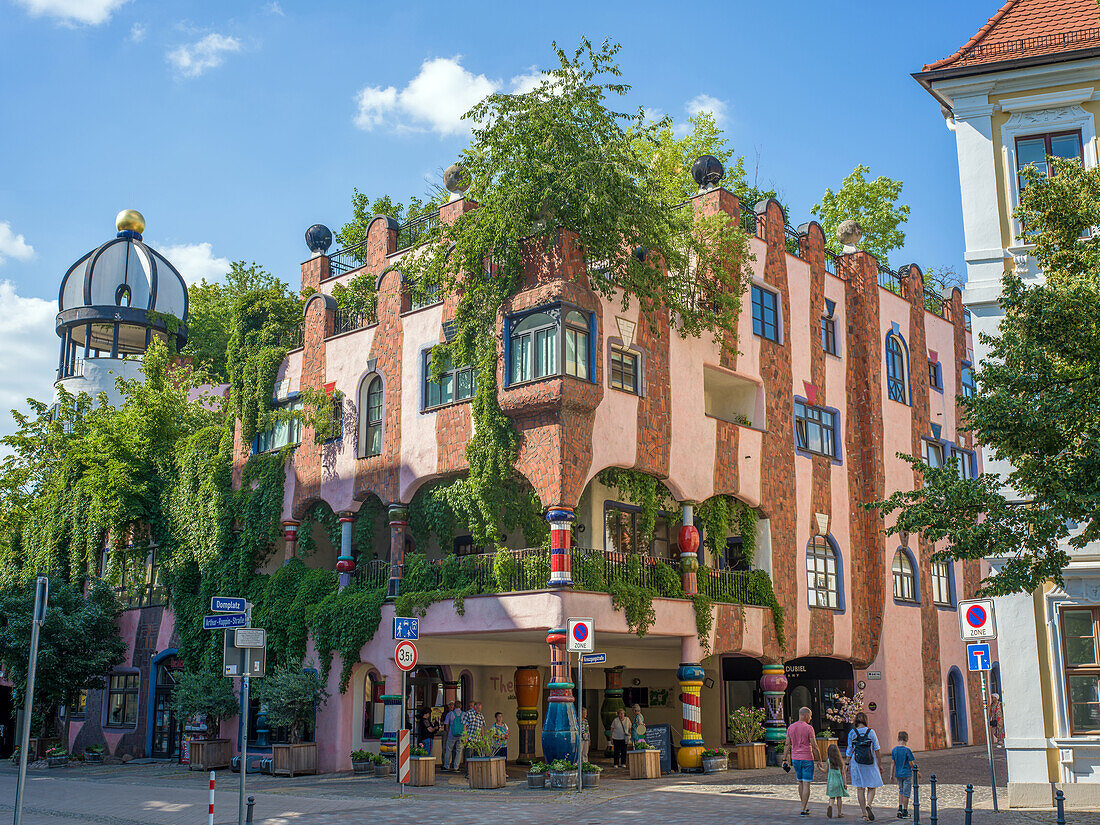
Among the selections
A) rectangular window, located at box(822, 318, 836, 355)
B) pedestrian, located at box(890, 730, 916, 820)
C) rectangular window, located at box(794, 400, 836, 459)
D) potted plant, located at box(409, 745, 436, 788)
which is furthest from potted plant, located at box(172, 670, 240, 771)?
rectangular window, located at box(822, 318, 836, 355)

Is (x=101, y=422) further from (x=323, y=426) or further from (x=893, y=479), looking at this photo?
(x=893, y=479)

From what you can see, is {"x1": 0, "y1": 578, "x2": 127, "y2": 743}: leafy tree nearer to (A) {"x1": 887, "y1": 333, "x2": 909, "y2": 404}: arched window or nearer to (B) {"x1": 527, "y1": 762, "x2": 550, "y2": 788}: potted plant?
(B) {"x1": 527, "y1": 762, "x2": 550, "y2": 788}: potted plant

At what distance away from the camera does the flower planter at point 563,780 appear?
22016 mm

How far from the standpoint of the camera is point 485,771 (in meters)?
22.7

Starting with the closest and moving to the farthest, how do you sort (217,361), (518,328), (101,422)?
(518,328)
(101,422)
(217,361)

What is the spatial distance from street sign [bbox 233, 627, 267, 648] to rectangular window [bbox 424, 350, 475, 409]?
1186 centimetres

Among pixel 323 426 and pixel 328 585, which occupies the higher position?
pixel 323 426

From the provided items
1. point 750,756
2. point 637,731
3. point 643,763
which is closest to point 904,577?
point 750,756

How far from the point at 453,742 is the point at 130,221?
100ft

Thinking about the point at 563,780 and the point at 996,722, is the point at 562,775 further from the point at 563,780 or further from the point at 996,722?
the point at 996,722

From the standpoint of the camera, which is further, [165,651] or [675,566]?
[165,651]

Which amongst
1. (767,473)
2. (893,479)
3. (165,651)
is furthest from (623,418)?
(165,651)

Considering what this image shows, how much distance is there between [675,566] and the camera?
2880 cm

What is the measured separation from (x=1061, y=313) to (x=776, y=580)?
1714cm
